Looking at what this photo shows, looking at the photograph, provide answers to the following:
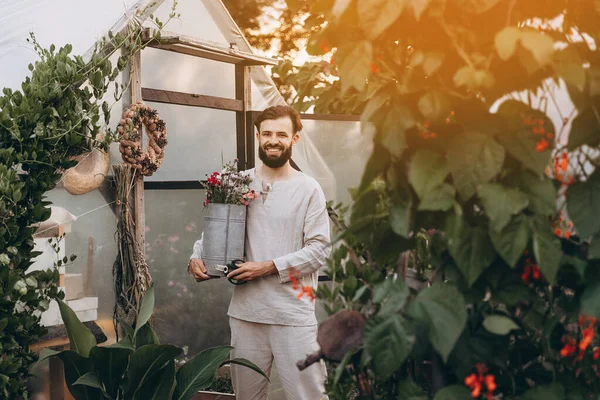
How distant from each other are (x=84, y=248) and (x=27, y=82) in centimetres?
99

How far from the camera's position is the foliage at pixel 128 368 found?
3.27 m

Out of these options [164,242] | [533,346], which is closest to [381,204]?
[533,346]

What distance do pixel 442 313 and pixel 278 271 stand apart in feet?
6.81

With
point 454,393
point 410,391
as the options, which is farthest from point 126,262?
point 454,393

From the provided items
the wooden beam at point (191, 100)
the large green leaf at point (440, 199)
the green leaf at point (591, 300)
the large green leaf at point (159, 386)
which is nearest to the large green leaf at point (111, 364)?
the large green leaf at point (159, 386)

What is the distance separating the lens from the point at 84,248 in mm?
3979

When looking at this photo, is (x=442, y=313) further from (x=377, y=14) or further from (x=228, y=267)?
(x=228, y=267)

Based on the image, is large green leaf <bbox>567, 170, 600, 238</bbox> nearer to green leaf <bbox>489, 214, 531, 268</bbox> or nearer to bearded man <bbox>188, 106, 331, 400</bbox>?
green leaf <bbox>489, 214, 531, 268</bbox>

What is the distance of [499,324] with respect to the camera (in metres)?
1.28

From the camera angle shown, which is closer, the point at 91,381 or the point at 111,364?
the point at 91,381

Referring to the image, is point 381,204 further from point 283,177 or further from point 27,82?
point 27,82

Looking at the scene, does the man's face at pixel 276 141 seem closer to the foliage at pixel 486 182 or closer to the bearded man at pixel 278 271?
the bearded man at pixel 278 271

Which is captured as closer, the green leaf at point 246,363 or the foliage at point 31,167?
the foliage at point 31,167

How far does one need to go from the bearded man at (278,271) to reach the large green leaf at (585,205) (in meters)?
2.06
